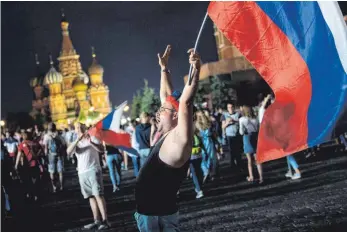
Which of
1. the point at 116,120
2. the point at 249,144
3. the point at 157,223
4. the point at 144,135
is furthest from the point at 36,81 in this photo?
the point at 157,223

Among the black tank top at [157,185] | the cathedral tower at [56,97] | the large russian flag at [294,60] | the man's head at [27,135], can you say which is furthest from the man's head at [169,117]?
the cathedral tower at [56,97]

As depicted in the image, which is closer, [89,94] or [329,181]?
[329,181]

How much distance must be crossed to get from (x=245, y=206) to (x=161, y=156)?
17.8ft

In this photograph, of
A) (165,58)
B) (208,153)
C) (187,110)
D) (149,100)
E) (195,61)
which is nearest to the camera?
(187,110)

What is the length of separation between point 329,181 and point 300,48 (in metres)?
6.28

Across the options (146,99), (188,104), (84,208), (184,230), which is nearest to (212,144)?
(84,208)

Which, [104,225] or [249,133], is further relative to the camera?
[249,133]

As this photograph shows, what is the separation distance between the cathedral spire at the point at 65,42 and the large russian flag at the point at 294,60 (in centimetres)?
13252

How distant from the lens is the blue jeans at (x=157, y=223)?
3928mm

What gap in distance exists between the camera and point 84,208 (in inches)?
444

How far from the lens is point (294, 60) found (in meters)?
4.34

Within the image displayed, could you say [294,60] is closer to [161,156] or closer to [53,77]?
[161,156]

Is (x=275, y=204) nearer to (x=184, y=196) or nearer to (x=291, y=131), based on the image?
(x=184, y=196)

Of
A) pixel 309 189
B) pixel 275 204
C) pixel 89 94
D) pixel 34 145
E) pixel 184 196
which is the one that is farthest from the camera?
pixel 89 94
